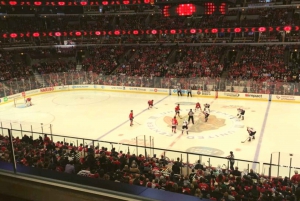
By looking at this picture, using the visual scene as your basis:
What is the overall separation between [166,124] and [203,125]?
2.19 meters

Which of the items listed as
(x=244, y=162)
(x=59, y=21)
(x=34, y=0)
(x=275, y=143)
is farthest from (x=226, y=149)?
(x=59, y=21)

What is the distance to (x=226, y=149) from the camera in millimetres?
14734

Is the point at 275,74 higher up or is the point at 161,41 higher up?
the point at 161,41

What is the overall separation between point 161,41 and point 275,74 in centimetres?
1555

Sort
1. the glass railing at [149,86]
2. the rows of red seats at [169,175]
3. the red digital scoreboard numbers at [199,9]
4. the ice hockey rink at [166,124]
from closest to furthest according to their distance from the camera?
1. the rows of red seats at [169,175]
2. the glass railing at [149,86]
3. the ice hockey rink at [166,124]
4. the red digital scoreboard numbers at [199,9]

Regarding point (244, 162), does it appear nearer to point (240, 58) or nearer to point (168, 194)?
→ point (168, 194)

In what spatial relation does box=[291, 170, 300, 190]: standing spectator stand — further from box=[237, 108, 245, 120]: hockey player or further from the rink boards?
the rink boards

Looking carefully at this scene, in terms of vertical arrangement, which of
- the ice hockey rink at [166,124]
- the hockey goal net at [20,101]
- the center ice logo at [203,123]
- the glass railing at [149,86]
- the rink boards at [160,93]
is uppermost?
the glass railing at [149,86]

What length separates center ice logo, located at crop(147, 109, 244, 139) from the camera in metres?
17.2

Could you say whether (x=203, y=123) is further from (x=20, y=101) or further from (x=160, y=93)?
(x=20, y=101)

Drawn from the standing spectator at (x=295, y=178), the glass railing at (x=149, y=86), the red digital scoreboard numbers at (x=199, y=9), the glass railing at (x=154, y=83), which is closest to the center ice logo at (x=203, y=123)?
the glass railing at (x=149, y=86)

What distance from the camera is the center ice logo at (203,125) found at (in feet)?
56.3

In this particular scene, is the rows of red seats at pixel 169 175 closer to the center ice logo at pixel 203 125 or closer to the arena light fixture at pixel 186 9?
the center ice logo at pixel 203 125

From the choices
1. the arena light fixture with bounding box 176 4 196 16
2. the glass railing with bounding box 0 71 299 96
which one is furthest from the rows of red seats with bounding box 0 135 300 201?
the glass railing with bounding box 0 71 299 96
